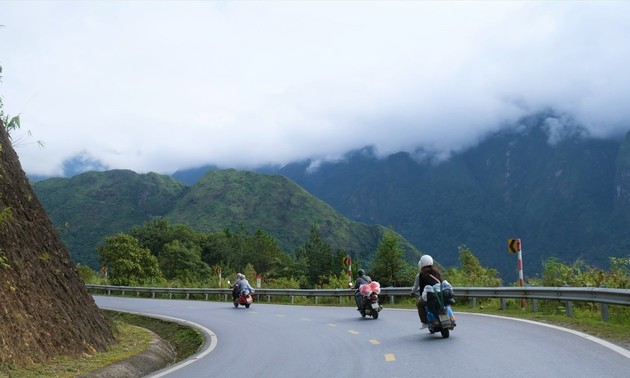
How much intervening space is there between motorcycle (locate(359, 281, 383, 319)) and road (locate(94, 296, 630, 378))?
1.49 meters

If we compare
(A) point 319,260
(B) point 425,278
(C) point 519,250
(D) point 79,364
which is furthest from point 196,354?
(A) point 319,260

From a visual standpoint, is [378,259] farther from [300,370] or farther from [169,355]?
[300,370]

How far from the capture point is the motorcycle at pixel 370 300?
1714cm

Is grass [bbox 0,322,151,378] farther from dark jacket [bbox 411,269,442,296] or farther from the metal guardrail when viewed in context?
the metal guardrail

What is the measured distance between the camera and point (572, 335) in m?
11.0

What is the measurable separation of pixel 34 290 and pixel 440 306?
7445 mm

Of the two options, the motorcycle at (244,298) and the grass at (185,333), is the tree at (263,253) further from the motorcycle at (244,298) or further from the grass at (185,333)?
the grass at (185,333)

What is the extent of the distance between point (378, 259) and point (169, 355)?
136 feet

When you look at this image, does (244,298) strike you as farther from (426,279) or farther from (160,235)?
(160,235)

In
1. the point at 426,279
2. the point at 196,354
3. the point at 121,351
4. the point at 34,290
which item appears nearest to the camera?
the point at 34,290

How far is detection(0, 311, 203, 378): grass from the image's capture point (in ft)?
27.3

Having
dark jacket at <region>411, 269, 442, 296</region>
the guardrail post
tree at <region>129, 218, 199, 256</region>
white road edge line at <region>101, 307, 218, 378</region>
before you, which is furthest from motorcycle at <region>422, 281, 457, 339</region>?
tree at <region>129, 218, 199, 256</region>

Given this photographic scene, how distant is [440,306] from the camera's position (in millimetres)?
11727

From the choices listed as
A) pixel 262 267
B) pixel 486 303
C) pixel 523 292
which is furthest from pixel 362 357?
pixel 262 267
